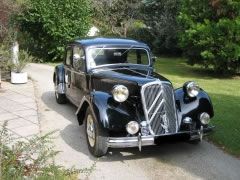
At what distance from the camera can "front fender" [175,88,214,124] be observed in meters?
7.05

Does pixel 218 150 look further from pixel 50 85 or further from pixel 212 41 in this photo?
pixel 212 41

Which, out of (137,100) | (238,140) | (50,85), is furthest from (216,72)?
(137,100)

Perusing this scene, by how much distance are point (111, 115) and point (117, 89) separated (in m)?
0.43

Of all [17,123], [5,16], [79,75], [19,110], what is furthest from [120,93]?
[5,16]

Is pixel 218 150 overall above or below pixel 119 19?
below

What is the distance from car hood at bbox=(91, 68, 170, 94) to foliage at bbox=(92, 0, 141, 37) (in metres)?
18.0

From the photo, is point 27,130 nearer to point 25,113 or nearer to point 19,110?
point 25,113

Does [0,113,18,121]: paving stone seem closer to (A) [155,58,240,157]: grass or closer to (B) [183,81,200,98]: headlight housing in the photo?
(B) [183,81,200,98]: headlight housing

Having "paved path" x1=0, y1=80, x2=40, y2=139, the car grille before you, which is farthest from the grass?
"paved path" x1=0, y1=80, x2=40, y2=139

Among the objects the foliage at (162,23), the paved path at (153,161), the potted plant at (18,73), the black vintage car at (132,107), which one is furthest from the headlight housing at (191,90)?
the foliage at (162,23)

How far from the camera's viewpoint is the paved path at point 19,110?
27.0ft

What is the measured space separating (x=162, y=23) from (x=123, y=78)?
17.6m

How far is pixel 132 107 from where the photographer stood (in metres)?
6.77

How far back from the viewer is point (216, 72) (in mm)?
17203
